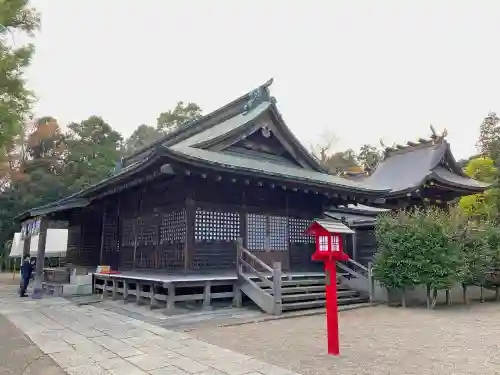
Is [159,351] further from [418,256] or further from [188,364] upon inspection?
[418,256]

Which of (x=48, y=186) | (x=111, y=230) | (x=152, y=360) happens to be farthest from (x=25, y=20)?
(x=48, y=186)

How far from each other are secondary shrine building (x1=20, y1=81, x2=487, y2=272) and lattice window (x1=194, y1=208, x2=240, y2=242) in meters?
0.03

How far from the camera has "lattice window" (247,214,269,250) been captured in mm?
11977

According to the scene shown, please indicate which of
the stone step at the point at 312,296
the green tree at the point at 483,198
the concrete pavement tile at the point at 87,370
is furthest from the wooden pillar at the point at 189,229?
the green tree at the point at 483,198

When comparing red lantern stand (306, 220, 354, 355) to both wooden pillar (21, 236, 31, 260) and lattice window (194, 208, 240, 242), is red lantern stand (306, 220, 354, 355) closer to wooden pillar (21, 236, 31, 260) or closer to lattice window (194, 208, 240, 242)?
lattice window (194, 208, 240, 242)

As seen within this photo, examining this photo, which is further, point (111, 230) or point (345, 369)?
point (111, 230)

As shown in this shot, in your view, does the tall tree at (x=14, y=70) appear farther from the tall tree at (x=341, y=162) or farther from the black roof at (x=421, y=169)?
the tall tree at (x=341, y=162)

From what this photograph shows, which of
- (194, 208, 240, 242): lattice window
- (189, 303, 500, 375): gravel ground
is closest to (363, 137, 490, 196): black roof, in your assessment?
(194, 208, 240, 242): lattice window

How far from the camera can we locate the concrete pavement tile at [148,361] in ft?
16.9

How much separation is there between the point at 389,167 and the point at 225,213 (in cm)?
1260

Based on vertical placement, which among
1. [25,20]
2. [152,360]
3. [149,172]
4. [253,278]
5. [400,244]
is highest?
[25,20]

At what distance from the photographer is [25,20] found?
11852 mm

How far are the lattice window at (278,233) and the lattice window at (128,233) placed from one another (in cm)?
490

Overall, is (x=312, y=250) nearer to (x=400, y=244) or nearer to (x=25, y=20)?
(x=400, y=244)
